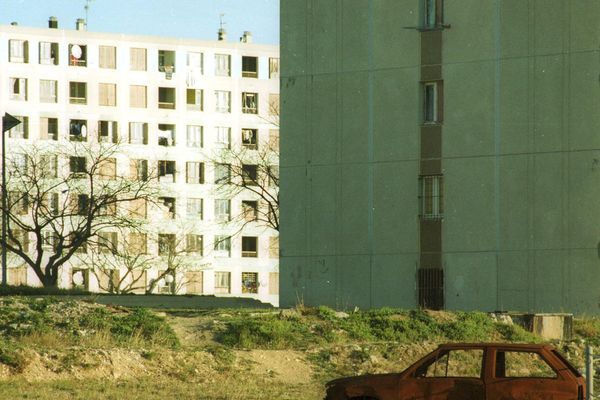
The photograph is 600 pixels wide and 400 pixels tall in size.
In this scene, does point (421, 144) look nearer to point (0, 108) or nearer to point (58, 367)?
point (58, 367)

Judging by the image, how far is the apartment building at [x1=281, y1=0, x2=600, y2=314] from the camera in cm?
4834

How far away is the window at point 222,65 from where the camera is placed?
420 ft

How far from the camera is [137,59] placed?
124 metres

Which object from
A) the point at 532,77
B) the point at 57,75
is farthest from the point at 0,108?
the point at 532,77

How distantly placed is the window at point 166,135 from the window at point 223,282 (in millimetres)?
11529

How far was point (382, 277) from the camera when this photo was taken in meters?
52.4

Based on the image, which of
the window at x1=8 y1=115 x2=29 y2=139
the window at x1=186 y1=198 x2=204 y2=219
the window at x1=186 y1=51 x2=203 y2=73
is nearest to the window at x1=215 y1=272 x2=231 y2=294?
the window at x1=186 y1=198 x2=204 y2=219

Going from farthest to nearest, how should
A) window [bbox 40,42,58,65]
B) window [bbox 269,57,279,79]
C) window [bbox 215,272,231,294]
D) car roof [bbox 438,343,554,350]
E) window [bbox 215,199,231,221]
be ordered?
window [bbox 269,57,279,79] < window [bbox 215,199,231,221] < window [bbox 215,272,231,294] < window [bbox 40,42,58,65] < car roof [bbox 438,343,554,350]

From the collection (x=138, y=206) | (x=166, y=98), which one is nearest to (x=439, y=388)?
(x=138, y=206)

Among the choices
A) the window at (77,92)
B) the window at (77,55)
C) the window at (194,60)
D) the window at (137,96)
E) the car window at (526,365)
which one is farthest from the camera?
the window at (194,60)

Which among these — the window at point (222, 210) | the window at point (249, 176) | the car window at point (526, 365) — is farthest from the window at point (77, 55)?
the car window at point (526, 365)

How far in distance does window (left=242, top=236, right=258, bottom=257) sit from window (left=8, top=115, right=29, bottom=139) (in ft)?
67.3

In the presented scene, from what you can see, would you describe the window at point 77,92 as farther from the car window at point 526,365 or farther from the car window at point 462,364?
the car window at point 462,364

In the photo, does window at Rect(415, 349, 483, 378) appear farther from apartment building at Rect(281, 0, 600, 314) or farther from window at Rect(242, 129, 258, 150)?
window at Rect(242, 129, 258, 150)
